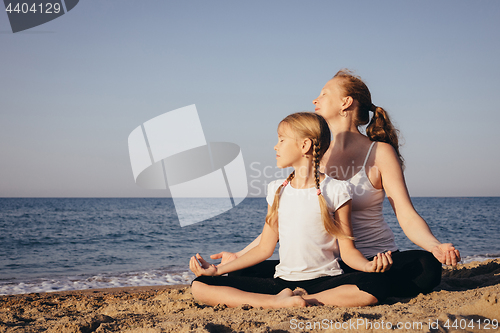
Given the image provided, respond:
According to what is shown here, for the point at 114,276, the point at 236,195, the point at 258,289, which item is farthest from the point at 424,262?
the point at 114,276

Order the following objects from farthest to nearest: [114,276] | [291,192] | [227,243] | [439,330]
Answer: [227,243] → [114,276] → [291,192] → [439,330]

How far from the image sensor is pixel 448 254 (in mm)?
1867

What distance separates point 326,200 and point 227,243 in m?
9.31

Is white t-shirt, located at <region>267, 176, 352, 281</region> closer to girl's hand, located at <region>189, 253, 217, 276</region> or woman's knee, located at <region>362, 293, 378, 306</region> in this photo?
woman's knee, located at <region>362, 293, 378, 306</region>

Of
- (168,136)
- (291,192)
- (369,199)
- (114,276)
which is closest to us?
(291,192)

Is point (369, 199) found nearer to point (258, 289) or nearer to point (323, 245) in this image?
point (323, 245)

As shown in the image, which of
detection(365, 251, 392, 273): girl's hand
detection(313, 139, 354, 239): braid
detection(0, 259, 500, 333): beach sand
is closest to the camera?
detection(0, 259, 500, 333): beach sand

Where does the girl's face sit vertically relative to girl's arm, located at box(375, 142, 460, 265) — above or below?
above

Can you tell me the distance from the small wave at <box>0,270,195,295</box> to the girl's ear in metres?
3.39

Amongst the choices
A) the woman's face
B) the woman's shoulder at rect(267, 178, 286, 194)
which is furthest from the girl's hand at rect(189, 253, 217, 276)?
the woman's face

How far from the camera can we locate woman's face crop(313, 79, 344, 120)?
2.57 m

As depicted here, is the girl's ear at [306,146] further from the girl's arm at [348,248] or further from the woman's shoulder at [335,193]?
the girl's arm at [348,248]

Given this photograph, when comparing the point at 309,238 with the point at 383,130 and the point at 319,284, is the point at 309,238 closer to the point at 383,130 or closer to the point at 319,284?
the point at 319,284

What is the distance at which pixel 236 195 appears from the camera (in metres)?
5.63
